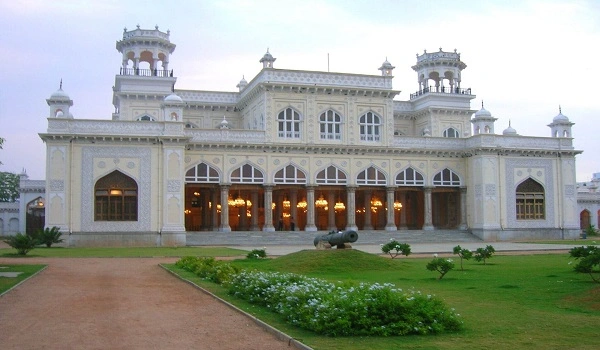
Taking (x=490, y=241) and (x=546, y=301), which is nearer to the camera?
(x=546, y=301)

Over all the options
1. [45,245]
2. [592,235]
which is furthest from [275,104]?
[592,235]

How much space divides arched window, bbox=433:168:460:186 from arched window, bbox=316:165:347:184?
308 inches

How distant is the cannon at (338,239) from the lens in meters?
23.4

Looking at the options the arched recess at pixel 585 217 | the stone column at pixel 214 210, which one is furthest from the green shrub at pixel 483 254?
the arched recess at pixel 585 217

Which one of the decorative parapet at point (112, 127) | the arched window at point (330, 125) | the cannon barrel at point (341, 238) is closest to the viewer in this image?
the cannon barrel at point (341, 238)

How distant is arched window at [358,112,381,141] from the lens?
51.7 metres

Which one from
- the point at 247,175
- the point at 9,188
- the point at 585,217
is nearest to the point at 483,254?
the point at 247,175

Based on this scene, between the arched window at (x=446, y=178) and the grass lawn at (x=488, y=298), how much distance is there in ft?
85.3

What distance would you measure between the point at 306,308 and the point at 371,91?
136 ft

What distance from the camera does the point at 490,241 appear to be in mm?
49719

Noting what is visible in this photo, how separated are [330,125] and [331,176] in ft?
13.0

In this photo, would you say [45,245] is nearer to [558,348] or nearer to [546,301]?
[546,301]

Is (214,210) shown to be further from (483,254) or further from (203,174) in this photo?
(483,254)

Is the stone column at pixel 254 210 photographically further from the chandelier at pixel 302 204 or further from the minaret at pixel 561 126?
the minaret at pixel 561 126
